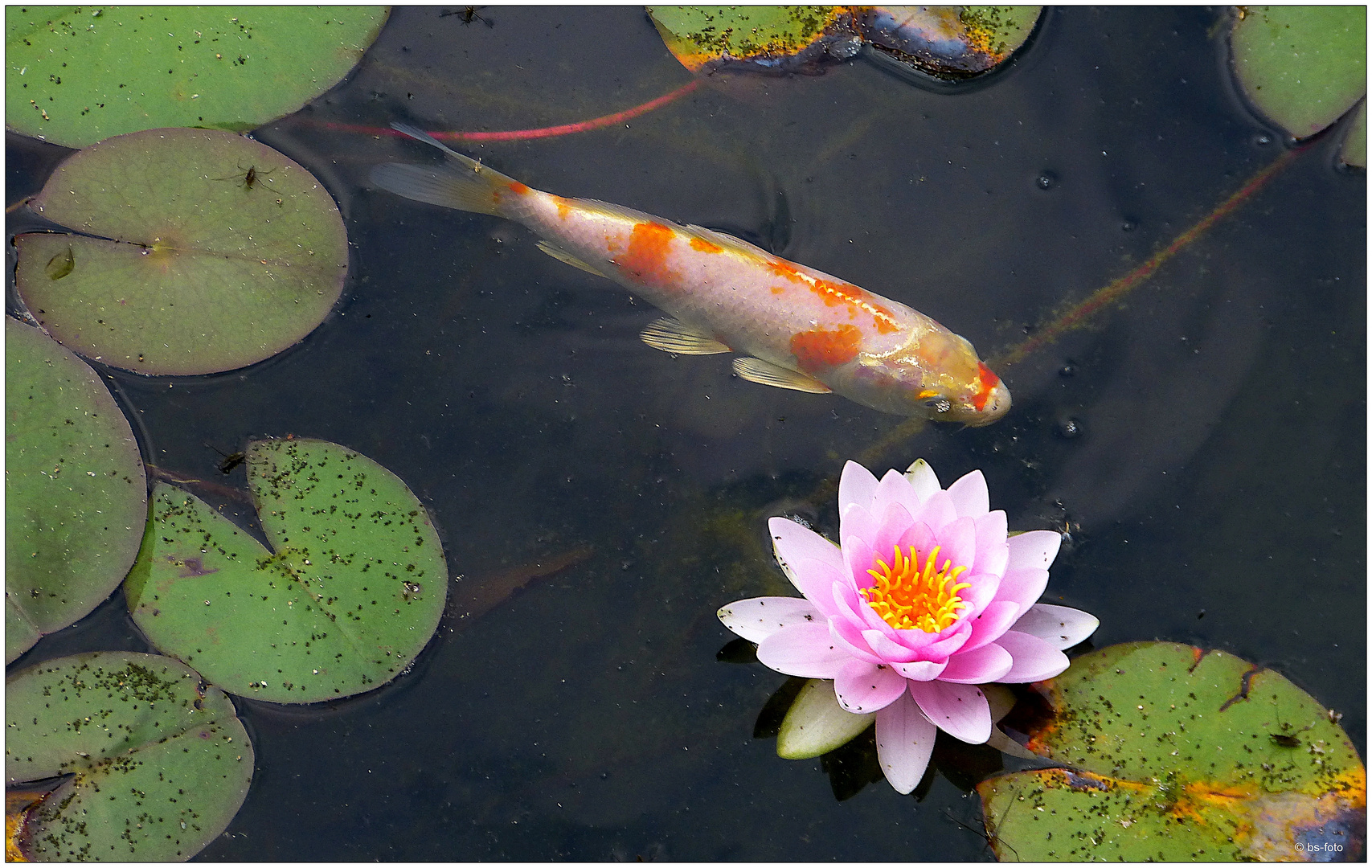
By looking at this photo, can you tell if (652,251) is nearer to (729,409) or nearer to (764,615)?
(729,409)

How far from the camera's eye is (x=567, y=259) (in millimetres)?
2725

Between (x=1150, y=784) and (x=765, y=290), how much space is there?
1.70m

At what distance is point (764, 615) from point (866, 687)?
0.32 meters

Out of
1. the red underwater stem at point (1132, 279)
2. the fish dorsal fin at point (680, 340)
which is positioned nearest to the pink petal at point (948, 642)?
the red underwater stem at point (1132, 279)

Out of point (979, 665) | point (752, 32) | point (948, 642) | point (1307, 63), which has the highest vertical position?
point (1307, 63)

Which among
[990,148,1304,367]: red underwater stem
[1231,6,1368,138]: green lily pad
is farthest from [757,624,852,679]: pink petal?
[1231,6,1368,138]: green lily pad

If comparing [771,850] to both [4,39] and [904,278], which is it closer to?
[904,278]

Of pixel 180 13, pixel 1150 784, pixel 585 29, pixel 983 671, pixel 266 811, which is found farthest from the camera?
pixel 585 29

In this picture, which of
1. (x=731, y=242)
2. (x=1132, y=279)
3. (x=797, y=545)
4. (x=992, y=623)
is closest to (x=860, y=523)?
(x=797, y=545)

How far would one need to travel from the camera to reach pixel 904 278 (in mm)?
2730

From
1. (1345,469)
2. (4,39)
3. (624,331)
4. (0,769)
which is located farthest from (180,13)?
(1345,469)

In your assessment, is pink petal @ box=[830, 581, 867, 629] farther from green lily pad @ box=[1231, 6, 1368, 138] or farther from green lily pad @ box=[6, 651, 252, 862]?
green lily pad @ box=[1231, 6, 1368, 138]

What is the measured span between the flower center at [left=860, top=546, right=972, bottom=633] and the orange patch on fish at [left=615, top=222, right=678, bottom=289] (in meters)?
1.07

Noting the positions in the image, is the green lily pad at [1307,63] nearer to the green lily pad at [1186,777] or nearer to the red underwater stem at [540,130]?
the green lily pad at [1186,777]
